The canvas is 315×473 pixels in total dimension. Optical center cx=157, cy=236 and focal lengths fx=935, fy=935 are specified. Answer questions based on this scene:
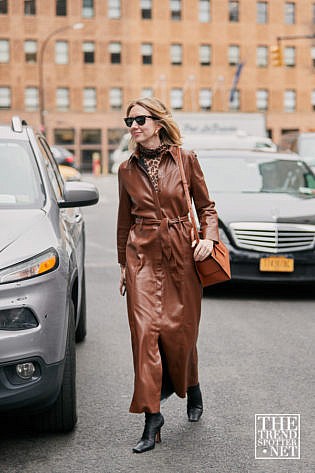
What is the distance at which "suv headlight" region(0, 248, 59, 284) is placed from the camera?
4.32m

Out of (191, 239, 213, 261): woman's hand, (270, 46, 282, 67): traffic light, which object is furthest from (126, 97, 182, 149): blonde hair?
(270, 46, 282, 67): traffic light

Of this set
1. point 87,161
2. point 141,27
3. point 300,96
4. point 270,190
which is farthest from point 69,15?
point 270,190

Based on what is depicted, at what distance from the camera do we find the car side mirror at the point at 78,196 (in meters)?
5.63

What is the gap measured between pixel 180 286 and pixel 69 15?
69.1 meters

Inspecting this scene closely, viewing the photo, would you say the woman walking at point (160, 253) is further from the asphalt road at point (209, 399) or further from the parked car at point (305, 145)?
the parked car at point (305, 145)

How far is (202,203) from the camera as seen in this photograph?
5016 millimetres

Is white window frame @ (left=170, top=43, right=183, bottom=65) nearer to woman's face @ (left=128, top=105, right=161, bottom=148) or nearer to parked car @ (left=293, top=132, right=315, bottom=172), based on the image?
parked car @ (left=293, top=132, right=315, bottom=172)

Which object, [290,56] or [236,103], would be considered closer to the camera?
[236,103]

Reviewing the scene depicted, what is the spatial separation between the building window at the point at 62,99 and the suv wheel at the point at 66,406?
6803 centimetres

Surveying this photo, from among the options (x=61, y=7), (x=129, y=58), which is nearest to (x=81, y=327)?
(x=61, y=7)

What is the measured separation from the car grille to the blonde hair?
4.88 m

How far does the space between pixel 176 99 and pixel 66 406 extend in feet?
230

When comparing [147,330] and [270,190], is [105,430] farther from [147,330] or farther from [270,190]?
[270,190]

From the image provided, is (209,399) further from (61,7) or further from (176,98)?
(176,98)
